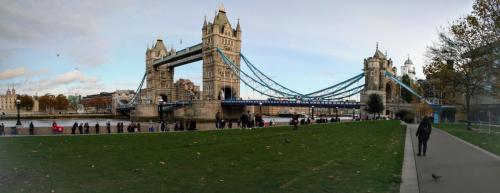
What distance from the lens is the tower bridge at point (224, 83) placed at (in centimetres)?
7344

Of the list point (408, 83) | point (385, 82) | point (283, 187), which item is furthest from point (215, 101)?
point (283, 187)

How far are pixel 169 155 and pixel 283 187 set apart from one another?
5.60 metres

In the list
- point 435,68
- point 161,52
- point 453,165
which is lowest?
point 453,165

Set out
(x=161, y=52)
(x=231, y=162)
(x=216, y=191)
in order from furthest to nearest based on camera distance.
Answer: (x=161, y=52) < (x=231, y=162) < (x=216, y=191)

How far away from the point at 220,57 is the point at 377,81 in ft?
126

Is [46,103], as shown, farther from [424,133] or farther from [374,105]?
[424,133]

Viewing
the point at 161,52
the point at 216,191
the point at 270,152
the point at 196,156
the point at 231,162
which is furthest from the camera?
the point at 161,52

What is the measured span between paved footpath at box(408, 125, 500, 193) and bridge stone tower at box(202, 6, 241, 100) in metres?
77.9

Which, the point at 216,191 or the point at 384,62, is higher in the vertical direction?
the point at 384,62

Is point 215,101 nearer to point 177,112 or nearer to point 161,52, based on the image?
point 177,112

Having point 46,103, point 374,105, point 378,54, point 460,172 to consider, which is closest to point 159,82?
point 46,103

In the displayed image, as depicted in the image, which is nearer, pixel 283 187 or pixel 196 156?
pixel 283 187

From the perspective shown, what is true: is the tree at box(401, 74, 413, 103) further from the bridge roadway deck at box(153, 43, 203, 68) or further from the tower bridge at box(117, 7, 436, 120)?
the bridge roadway deck at box(153, 43, 203, 68)

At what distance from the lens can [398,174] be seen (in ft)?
26.4
